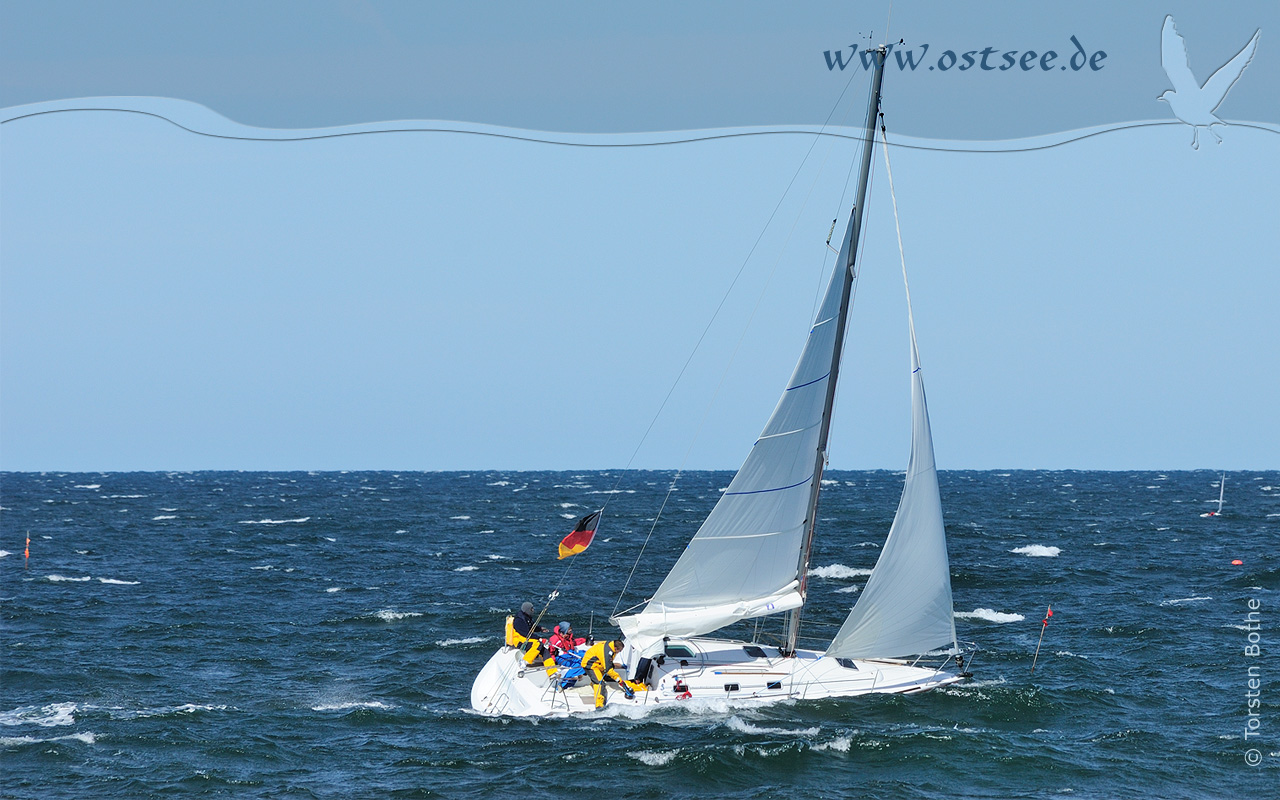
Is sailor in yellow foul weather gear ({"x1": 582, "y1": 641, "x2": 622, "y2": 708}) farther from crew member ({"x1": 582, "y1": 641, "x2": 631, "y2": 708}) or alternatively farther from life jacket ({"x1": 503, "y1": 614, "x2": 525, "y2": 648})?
life jacket ({"x1": 503, "y1": 614, "x2": 525, "y2": 648})

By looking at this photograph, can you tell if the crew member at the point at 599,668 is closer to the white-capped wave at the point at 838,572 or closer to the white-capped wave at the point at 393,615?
the white-capped wave at the point at 393,615

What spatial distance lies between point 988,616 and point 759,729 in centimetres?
1895

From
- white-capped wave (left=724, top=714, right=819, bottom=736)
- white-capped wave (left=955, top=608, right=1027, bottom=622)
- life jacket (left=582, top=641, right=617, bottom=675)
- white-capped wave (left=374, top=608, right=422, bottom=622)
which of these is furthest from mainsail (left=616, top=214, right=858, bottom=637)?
white-capped wave (left=374, top=608, right=422, bottom=622)

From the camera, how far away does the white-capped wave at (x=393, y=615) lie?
4212 cm

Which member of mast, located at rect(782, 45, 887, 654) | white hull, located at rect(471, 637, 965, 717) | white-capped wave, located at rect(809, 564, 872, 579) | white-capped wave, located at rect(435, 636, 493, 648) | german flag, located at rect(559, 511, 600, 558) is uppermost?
mast, located at rect(782, 45, 887, 654)

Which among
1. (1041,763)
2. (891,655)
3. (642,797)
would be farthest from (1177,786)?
(642,797)

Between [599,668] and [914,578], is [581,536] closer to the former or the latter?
[599,668]

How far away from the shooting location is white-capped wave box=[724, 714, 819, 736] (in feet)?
85.6

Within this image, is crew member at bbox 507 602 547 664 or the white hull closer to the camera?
the white hull

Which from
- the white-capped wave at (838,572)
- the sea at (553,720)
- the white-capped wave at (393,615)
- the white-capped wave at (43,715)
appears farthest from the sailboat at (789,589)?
the white-capped wave at (838,572)

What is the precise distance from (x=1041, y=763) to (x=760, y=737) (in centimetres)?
633

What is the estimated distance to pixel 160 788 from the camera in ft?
76.7

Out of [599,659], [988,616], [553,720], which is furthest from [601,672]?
[988,616]

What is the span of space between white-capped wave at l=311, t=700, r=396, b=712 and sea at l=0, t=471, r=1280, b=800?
0.11 meters
